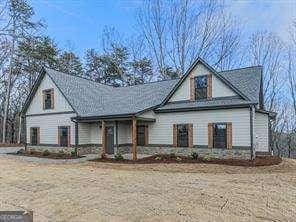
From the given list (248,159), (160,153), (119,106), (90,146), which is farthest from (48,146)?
(248,159)

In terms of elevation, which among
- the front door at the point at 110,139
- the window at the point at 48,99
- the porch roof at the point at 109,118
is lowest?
the front door at the point at 110,139

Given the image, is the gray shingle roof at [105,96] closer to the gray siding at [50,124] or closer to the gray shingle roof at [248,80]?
the gray siding at [50,124]

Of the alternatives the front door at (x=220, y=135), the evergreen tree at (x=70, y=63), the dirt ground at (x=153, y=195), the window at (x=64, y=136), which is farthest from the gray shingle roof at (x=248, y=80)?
the evergreen tree at (x=70, y=63)

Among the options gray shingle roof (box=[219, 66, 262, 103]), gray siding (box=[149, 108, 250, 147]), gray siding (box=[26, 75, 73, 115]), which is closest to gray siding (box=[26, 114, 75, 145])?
gray siding (box=[26, 75, 73, 115])

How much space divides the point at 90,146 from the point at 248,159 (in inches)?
427

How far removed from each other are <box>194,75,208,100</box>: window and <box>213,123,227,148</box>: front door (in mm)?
2214

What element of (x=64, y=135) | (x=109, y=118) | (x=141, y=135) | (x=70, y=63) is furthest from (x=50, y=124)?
(x=70, y=63)

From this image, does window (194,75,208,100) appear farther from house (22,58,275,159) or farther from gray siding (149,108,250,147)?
gray siding (149,108,250,147)

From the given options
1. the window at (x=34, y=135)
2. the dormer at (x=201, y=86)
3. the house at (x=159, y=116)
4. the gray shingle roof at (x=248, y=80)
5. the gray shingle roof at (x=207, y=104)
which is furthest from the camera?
the window at (x=34, y=135)

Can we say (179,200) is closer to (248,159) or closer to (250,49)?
(248,159)

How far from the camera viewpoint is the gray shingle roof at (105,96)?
76.4 ft

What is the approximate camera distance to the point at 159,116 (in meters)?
22.0

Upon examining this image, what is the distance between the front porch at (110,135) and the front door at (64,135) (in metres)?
1.16

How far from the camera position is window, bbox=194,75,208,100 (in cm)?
2085
